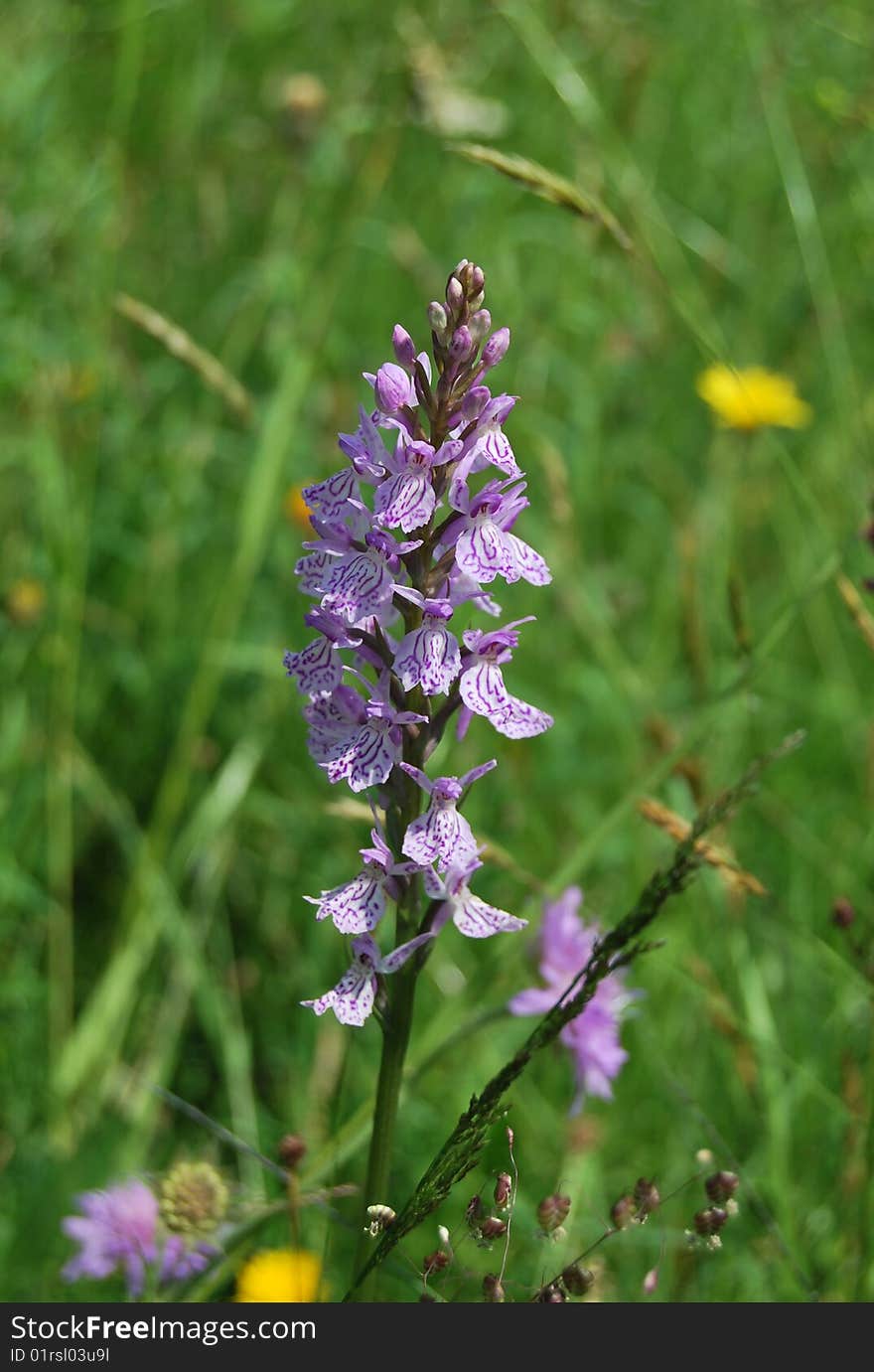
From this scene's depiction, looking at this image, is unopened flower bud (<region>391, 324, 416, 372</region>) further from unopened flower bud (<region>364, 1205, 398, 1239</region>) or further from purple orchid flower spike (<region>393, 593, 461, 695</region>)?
unopened flower bud (<region>364, 1205, 398, 1239</region>)

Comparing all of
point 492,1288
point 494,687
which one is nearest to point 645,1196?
point 492,1288

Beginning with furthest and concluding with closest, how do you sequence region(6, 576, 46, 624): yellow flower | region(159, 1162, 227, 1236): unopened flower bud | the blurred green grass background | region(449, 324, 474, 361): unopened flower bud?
region(6, 576, 46, 624): yellow flower → the blurred green grass background → region(159, 1162, 227, 1236): unopened flower bud → region(449, 324, 474, 361): unopened flower bud

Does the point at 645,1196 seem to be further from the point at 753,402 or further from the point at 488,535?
the point at 753,402

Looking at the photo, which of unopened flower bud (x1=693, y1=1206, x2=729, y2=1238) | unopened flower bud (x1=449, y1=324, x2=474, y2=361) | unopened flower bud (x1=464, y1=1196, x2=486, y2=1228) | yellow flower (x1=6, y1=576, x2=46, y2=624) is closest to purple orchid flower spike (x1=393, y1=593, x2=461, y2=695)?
unopened flower bud (x1=449, y1=324, x2=474, y2=361)

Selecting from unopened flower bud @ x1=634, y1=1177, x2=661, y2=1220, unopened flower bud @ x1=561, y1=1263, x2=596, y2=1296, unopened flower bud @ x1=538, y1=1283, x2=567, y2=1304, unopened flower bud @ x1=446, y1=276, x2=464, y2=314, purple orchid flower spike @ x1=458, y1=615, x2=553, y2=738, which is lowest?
unopened flower bud @ x1=538, y1=1283, x2=567, y2=1304

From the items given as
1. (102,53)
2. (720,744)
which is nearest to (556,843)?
(720,744)
